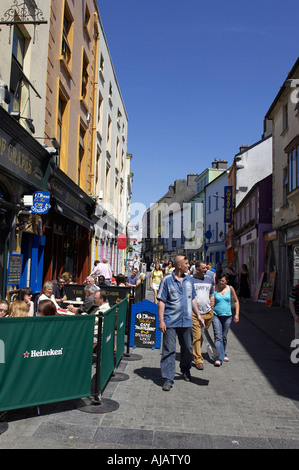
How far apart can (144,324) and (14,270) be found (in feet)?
9.80

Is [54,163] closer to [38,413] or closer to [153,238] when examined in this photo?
[38,413]

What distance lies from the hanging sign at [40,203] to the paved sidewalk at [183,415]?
12.6ft

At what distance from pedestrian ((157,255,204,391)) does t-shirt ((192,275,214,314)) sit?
1.13m

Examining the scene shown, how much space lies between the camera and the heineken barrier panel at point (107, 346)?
16.9 feet

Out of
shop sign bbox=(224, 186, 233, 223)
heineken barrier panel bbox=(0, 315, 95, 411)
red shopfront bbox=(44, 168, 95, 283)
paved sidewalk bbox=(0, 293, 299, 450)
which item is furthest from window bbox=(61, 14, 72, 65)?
shop sign bbox=(224, 186, 233, 223)

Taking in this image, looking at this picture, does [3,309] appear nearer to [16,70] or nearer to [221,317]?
[221,317]

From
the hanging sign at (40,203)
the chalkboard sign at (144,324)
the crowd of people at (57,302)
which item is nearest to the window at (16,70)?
the hanging sign at (40,203)

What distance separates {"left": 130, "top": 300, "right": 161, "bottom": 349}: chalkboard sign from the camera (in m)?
8.40

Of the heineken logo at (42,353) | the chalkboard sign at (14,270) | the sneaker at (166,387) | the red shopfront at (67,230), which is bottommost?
the sneaker at (166,387)

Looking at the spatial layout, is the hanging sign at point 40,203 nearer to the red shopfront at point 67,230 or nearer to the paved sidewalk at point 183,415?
the red shopfront at point 67,230

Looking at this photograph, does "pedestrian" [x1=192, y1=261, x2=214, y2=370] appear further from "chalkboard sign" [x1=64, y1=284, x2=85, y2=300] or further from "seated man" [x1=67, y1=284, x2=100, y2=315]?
"chalkboard sign" [x1=64, y1=284, x2=85, y2=300]
